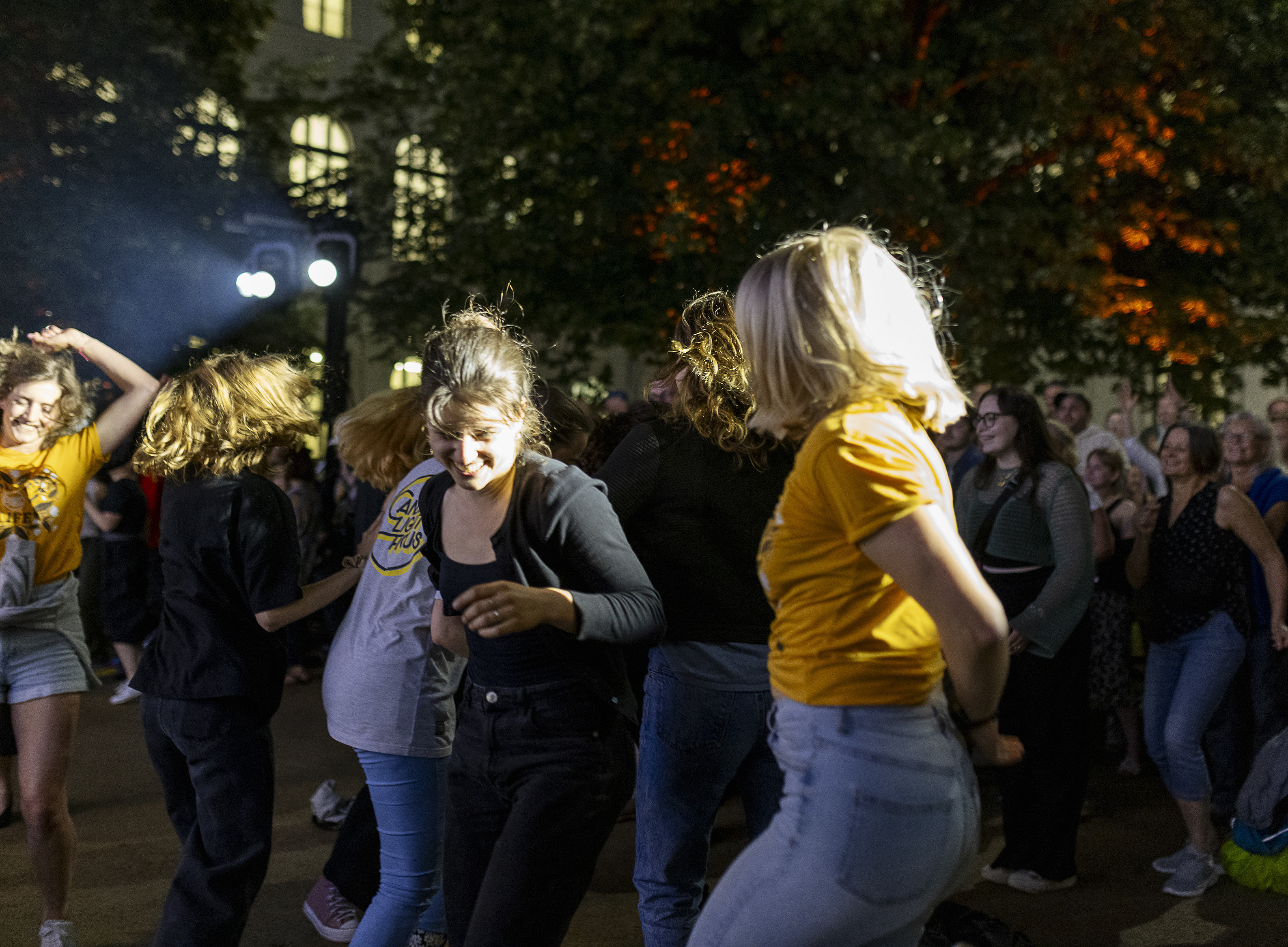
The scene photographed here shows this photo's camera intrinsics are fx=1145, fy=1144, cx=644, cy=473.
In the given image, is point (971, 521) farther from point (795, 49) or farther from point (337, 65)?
point (337, 65)

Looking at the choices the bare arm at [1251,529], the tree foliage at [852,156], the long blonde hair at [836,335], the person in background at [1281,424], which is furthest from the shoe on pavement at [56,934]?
the tree foliage at [852,156]

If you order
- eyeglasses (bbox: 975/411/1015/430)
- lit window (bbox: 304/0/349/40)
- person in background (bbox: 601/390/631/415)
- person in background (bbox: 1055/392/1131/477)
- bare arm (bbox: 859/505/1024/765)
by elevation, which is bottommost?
bare arm (bbox: 859/505/1024/765)

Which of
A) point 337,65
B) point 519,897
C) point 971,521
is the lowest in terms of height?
point 519,897

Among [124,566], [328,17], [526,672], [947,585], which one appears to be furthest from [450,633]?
[328,17]

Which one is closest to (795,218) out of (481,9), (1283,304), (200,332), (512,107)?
(512,107)

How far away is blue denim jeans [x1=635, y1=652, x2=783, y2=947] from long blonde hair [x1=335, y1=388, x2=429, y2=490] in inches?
48.6

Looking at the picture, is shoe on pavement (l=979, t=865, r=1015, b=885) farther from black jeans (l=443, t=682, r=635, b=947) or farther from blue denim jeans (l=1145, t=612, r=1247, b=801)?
black jeans (l=443, t=682, r=635, b=947)

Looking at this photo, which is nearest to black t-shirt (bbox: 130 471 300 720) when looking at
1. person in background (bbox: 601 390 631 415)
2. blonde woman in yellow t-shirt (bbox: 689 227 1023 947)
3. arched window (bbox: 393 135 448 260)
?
blonde woman in yellow t-shirt (bbox: 689 227 1023 947)

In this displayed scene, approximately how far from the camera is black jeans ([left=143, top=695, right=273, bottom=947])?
298 cm

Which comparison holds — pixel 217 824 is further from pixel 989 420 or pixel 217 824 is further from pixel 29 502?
pixel 989 420

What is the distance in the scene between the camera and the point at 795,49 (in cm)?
1233

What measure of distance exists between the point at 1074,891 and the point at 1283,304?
13.1 metres

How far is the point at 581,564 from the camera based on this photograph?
7.89 ft

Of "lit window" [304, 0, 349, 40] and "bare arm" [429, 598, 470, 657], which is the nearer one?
"bare arm" [429, 598, 470, 657]
